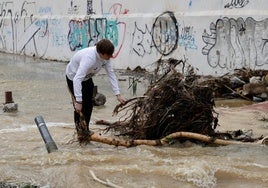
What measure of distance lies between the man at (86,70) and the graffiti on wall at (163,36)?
8688mm

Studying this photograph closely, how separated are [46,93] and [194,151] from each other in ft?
23.8

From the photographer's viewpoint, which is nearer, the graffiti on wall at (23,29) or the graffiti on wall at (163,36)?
the graffiti on wall at (163,36)

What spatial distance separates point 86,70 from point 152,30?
10888 mm

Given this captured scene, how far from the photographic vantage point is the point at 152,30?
59.7ft

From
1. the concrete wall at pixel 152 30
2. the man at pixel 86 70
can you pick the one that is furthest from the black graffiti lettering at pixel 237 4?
the man at pixel 86 70

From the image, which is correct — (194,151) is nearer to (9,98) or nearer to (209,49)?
(9,98)

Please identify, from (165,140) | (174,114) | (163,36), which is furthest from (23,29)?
(165,140)

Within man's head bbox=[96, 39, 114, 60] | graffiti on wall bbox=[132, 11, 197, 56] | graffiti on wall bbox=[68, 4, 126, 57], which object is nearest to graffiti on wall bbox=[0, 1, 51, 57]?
graffiti on wall bbox=[68, 4, 126, 57]

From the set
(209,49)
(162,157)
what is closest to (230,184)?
(162,157)

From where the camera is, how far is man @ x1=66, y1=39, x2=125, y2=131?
24.5 ft

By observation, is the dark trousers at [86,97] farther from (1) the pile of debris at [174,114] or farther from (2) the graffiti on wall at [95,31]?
(2) the graffiti on wall at [95,31]

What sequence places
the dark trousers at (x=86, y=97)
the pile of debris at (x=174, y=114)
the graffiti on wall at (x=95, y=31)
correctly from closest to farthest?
the pile of debris at (x=174, y=114), the dark trousers at (x=86, y=97), the graffiti on wall at (x=95, y=31)

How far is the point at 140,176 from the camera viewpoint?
6406 millimetres

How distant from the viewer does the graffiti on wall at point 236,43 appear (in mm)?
14211
